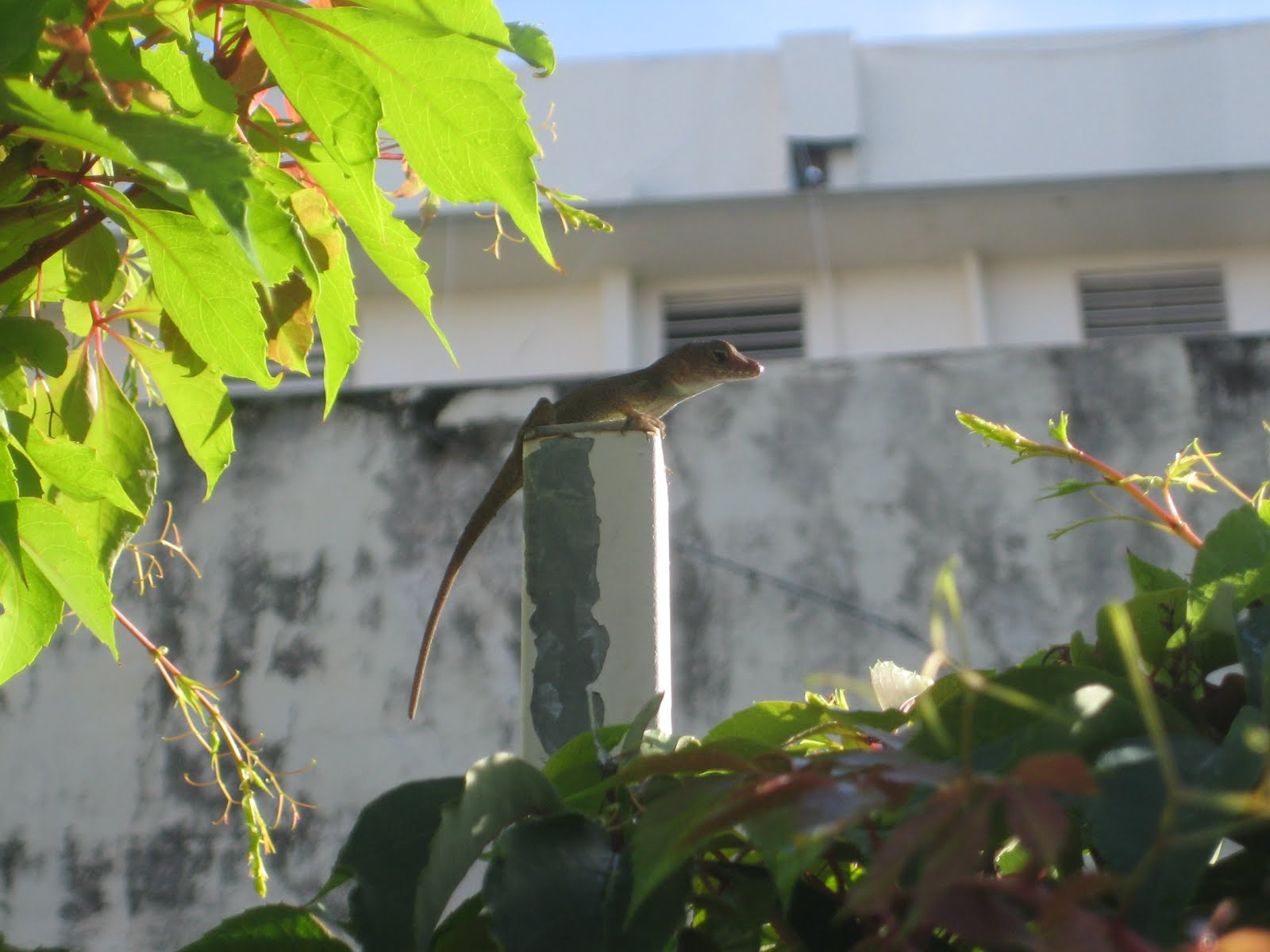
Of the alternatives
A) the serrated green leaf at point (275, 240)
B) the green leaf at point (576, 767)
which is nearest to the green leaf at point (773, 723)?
the green leaf at point (576, 767)

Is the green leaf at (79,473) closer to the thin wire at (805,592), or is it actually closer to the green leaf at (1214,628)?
the green leaf at (1214,628)

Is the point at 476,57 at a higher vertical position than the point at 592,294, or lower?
lower

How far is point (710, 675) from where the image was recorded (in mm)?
5016

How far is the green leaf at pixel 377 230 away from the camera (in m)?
1.07

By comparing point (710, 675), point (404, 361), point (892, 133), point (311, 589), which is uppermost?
point (892, 133)

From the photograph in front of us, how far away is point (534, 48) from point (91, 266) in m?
0.40

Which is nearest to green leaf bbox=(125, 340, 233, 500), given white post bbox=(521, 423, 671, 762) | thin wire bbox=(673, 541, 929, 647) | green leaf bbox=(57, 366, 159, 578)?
green leaf bbox=(57, 366, 159, 578)

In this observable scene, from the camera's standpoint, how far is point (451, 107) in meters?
0.98

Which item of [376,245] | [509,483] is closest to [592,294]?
[509,483]

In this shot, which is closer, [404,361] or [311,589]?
[311,589]

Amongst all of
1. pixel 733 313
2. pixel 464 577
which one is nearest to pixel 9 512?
pixel 464 577

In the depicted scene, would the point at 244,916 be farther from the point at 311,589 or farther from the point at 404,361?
the point at 404,361

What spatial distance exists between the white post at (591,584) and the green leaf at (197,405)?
258mm

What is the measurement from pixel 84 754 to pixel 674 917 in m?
5.00
